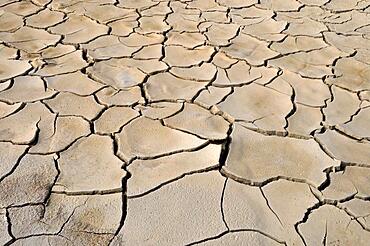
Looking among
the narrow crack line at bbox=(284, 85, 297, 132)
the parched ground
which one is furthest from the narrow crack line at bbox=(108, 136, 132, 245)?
the narrow crack line at bbox=(284, 85, 297, 132)

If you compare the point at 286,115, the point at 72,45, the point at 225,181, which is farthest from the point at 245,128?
the point at 72,45

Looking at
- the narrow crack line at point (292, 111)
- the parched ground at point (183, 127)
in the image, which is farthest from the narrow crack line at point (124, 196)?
the narrow crack line at point (292, 111)

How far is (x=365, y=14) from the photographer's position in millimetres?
3354

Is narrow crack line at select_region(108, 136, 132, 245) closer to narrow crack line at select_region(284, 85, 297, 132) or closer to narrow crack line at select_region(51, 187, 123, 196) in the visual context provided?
narrow crack line at select_region(51, 187, 123, 196)

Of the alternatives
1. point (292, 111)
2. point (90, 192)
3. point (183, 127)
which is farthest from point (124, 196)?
point (292, 111)

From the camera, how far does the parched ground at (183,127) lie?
1.65 metres

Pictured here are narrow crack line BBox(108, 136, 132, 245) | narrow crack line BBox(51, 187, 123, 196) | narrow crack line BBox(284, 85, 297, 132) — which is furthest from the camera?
narrow crack line BBox(284, 85, 297, 132)

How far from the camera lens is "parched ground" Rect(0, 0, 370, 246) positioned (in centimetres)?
165

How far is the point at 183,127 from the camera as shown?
212cm

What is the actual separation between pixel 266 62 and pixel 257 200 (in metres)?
1.13

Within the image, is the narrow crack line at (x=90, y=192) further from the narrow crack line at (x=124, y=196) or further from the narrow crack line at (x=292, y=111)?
the narrow crack line at (x=292, y=111)

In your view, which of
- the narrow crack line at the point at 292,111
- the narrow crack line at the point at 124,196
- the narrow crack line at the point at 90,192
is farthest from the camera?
the narrow crack line at the point at 292,111

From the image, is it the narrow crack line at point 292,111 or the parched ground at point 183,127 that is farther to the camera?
the narrow crack line at point 292,111

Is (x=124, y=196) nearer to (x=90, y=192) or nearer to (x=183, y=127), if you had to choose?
(x=90, y=192)
